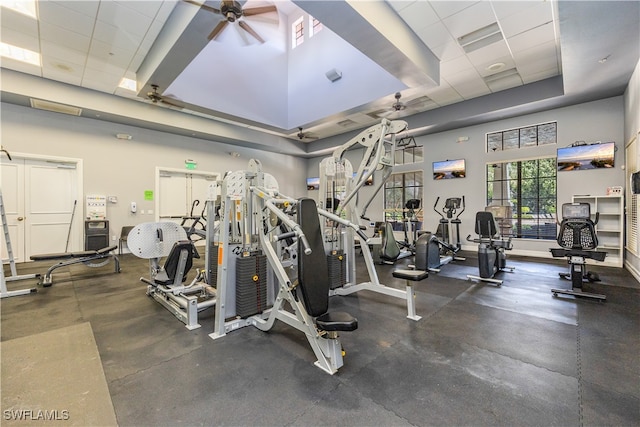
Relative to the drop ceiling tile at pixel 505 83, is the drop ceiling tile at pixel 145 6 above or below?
above

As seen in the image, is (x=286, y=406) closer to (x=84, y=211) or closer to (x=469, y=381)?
(x=469, y=381)

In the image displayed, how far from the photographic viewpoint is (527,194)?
7215 millimetres

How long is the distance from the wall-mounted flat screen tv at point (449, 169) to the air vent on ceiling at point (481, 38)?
3.72m

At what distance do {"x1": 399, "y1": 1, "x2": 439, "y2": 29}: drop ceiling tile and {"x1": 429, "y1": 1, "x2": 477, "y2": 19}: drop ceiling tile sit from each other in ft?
0.23

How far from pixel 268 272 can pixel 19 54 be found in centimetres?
632

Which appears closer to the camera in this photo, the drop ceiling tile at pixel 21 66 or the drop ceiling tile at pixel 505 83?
the drop ceiling tile at pixel 21 66

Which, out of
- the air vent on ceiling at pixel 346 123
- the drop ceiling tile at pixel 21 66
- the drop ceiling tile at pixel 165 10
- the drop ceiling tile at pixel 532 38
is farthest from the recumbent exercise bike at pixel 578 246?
the drop ceiling tile at pixel 21 66

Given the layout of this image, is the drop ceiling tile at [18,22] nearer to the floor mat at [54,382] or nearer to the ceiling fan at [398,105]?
the floor mat at [54,382]

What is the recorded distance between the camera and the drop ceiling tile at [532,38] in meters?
4.34

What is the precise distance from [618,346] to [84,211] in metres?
9.77

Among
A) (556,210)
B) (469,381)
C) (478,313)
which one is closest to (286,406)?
(469,381)

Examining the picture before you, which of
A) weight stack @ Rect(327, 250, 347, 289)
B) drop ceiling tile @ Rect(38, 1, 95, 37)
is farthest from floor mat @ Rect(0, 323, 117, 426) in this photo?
drop ceiling tile @ Rect(38, 1, 95, 37)

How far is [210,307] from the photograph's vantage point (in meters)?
3.59

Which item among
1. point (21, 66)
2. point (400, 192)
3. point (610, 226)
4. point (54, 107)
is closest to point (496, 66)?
point (610, 226)
